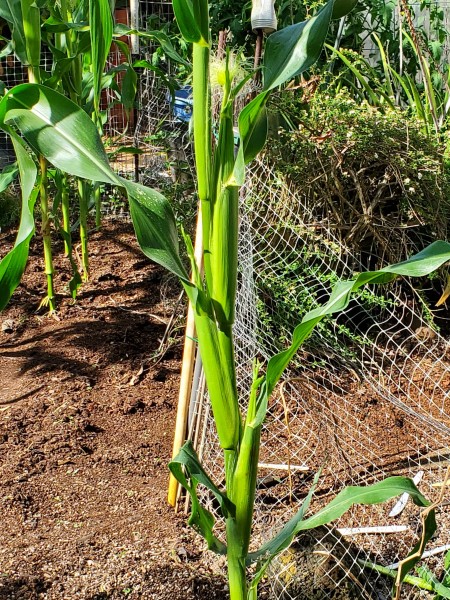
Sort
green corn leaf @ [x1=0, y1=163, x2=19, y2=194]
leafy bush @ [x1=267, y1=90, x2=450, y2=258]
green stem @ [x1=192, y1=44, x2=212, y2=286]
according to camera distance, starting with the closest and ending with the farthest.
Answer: green stem @ [x1=192, y1=44, x2=212, y2=286] → green corn leaf @ [x1=0, y1=163, x2=19, y2=194] → leafy bush @ [x1=267, y1=90, x2=450, y2=258]

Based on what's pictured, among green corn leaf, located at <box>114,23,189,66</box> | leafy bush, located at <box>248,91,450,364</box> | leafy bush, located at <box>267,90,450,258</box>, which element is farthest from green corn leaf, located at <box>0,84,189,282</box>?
leafy bush, located at <box>267,90,450,258</box>

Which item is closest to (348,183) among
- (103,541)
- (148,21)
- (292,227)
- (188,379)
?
(292,227)

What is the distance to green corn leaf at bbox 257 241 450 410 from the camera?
1.62 meters

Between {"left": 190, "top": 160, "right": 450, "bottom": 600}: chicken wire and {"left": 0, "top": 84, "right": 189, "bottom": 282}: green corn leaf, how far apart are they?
3.44 ft

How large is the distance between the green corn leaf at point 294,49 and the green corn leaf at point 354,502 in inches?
37.2

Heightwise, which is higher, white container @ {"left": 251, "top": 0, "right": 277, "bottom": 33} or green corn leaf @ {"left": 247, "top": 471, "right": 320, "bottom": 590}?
white container @ {"left": 251, "top": 0, "right": 277, "bottom": 33}

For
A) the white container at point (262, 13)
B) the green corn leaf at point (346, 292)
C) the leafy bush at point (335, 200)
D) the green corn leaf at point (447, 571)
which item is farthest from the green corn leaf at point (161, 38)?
the green corn leaf at point (447, 571)

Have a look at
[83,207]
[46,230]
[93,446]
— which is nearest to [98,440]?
[93,446]

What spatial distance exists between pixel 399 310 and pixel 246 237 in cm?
124

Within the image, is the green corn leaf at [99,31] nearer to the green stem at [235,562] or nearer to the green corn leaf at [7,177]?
the green stem at [235,562]

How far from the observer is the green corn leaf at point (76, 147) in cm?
160

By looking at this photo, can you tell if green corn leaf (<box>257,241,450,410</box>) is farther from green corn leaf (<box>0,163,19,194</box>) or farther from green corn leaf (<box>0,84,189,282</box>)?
green corn leaf (<box>0,163,19,194</box>)

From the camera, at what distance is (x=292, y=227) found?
3.45 metres

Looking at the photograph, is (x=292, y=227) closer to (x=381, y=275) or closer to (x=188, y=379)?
(x=188, y=379)
